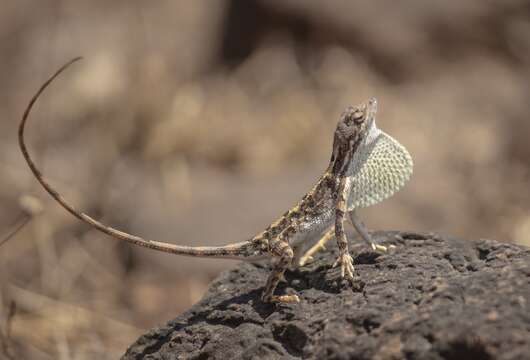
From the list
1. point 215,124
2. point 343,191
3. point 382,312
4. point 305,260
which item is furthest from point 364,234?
point 215,124

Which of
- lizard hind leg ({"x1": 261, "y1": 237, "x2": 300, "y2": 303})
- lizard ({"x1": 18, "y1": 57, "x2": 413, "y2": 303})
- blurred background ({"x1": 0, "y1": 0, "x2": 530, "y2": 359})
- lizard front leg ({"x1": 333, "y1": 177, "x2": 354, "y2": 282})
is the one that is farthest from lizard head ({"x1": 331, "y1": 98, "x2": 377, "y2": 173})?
blurred background ({"x1": 0, "y1": 0, "x2": 530, "y2": 359})

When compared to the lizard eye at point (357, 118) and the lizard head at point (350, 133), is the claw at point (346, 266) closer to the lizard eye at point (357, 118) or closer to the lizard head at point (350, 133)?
the lizard head at point (350, 133)

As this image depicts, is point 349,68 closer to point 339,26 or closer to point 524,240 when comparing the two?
point 339,26

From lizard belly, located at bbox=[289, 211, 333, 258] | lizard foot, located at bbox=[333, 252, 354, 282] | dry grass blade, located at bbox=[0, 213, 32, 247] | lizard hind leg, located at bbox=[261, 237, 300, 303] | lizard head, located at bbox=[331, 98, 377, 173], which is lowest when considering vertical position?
dry grass blade, located at bbox=[0, 213, 32, 247]

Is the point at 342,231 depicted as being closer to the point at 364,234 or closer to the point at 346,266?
the point at 364,234

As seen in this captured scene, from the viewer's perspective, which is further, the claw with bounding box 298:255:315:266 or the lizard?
the claw with bounding box 298:255:315:266

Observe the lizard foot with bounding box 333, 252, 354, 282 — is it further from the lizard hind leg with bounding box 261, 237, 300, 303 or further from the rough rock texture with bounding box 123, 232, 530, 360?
the lizard hind leg with bounding box 261, 237, 300, 303

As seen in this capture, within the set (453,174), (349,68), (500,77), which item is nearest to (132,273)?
(453,174)

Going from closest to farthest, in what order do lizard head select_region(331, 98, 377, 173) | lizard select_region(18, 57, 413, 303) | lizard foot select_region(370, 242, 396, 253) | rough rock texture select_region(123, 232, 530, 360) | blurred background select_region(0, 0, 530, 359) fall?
A: rough rock texture select_region(123, 232, 530, 360), lizard foot select_region(370, 242, 396, 253), lizard select_region(18, 57, 413, 303), lizard head select_region(331, 98, 377, 173), blurred background select_region(0, 0, 530, 359)
